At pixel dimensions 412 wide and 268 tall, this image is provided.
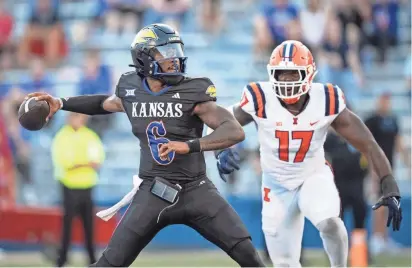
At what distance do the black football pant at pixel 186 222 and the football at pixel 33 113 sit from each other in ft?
2.65

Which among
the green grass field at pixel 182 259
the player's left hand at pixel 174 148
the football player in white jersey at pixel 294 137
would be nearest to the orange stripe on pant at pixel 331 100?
the football player in white jersey at pixel 294 137

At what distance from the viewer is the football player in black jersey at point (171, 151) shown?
6.54 m

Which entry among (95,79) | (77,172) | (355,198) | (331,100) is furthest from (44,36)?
(331,100)

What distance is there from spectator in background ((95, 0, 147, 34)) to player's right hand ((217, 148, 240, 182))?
814 cm

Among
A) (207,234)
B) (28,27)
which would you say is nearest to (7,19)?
(28,27)

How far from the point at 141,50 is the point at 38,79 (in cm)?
800

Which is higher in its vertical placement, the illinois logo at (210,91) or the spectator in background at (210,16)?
the illinois logo at (210,91)

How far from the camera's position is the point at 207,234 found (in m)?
6.65

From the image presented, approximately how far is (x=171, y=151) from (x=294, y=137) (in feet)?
4.78

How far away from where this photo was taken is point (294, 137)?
7656mm

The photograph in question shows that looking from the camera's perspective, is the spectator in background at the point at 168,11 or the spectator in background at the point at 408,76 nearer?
the spectator in background at the point at 408,76

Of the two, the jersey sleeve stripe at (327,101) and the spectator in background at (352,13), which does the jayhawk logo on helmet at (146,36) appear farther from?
the spectator in background at (352,13)

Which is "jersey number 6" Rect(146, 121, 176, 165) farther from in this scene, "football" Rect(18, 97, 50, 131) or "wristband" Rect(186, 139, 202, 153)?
"football" Rect(18, 97, 50, 131)

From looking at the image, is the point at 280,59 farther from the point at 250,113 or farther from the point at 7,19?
the point at 7,19
